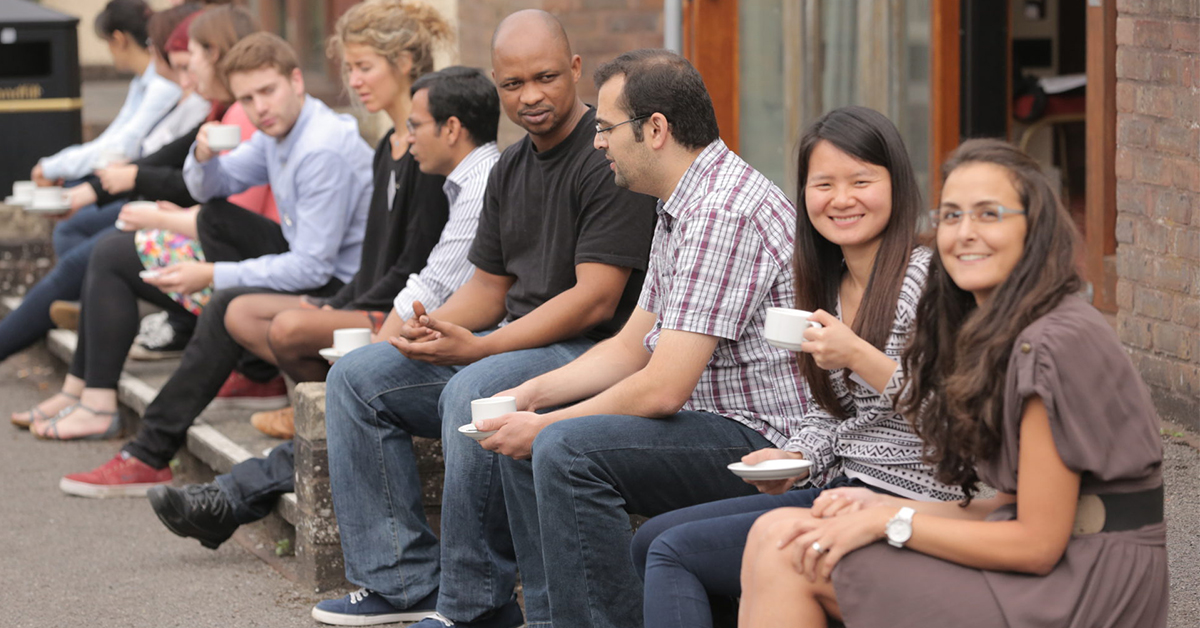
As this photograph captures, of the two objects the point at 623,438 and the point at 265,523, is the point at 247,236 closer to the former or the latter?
the point at 265,523

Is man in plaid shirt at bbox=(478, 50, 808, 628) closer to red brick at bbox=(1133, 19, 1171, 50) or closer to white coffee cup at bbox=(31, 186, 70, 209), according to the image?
red brick at bbox=(1133, 19, 1171, 50)

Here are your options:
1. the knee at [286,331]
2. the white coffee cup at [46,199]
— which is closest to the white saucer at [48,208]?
the white coffee cup at [46,199]

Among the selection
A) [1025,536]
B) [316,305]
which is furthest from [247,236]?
[1025,536]

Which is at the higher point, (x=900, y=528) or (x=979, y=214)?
(x=979, y=214)

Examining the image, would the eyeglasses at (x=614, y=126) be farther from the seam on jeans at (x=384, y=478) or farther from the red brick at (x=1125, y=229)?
the red brick at (x=1125, y=229)

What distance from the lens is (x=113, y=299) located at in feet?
19.5

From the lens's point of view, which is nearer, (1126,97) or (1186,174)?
(1186,174)

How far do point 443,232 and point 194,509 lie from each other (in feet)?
3.79

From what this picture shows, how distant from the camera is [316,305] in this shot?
201 inches

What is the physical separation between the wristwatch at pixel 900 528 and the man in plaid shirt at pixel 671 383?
0.76m

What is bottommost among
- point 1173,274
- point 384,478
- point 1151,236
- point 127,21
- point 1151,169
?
point 384,478

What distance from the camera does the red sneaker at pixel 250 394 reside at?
19.5 feet

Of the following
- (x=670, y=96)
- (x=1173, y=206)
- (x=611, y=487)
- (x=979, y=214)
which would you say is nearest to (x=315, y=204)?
(x=670, y=96)

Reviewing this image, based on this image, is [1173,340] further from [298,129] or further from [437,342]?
[298,129]
